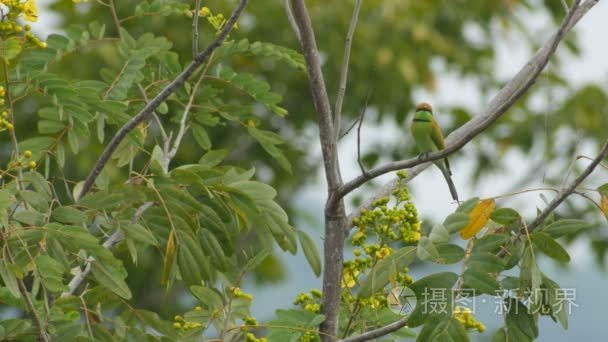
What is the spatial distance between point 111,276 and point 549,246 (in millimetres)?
1144

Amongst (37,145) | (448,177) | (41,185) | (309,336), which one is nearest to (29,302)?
(41,185)

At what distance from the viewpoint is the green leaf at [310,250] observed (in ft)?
9.98

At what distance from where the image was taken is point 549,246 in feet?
8.36

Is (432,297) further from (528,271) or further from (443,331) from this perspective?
(528,271)

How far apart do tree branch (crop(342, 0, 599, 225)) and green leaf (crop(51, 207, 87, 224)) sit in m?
0.68

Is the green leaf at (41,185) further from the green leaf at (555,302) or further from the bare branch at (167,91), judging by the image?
the green leaf at (555,302)

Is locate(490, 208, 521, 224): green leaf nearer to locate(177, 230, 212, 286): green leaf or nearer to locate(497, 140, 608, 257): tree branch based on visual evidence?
locate(497, 140, 608, 257): tree branch

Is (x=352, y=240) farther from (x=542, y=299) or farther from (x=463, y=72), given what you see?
(x=463, y=72)

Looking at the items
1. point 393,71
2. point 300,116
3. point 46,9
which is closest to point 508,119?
point 393,71

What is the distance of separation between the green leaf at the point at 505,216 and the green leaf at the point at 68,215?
1073 millimetres

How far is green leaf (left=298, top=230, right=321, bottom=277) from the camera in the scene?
9.98ft

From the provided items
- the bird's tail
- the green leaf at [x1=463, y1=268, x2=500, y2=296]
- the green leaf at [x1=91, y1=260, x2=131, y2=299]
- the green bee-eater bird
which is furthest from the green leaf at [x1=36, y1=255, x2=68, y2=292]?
the bird's tail

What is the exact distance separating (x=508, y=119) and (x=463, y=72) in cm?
89

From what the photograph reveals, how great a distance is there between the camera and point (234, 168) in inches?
122
